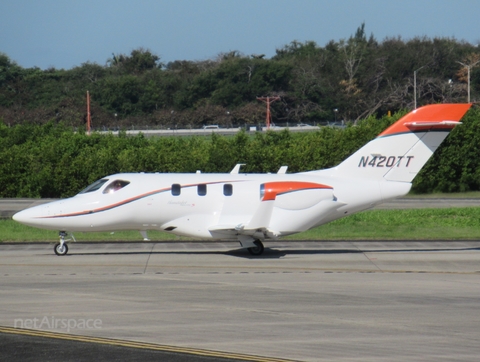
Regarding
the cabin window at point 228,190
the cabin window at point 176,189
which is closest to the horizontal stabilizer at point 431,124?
the cabin window at point 228,190

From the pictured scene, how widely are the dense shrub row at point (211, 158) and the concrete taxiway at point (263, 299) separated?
62.7ft

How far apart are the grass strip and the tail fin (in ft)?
14.8

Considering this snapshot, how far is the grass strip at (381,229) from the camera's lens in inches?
1055

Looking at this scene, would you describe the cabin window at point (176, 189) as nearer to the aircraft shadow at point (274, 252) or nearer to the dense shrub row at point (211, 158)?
the aircraft shadow at point (274, 252)

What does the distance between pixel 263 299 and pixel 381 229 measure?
14.5m

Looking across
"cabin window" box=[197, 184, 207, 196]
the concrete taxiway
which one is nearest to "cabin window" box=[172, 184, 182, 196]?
"cabin window" box=[197, 184, 207, 196]

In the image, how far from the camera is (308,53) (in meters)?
107

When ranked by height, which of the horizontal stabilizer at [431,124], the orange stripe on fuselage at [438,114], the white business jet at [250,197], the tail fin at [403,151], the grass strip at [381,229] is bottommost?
the grass strip at [381,229]

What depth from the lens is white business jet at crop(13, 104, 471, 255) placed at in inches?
856

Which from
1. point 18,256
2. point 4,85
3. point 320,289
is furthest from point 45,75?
point 320,289

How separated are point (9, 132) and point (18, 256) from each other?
30519 millimetres

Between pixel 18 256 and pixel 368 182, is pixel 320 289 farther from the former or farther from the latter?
pixel 18 256

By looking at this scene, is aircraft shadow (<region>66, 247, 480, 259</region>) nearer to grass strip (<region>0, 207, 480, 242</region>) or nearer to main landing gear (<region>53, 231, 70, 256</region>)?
main landing gear (<region>53, 231, 70, 256</region>)

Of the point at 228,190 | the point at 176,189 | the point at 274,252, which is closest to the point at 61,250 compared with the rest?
the point at 176,189
